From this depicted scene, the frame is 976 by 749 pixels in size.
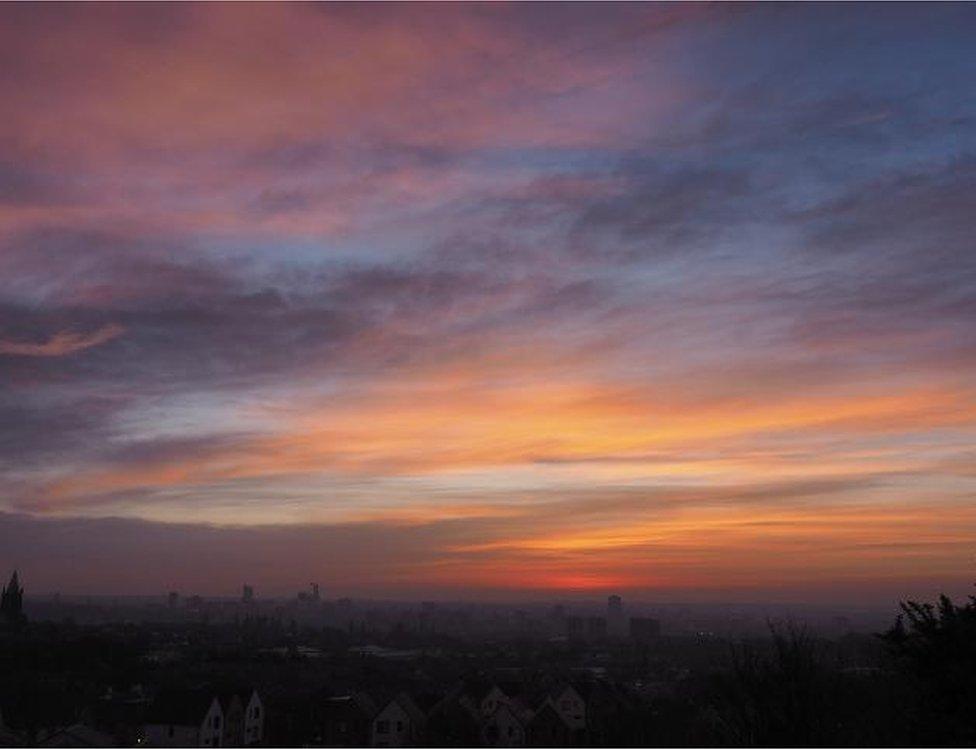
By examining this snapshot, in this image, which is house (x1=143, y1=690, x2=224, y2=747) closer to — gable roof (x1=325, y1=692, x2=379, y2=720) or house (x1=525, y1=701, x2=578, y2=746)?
gable roof (x1=325, y1=692, x2=379, y2=720)

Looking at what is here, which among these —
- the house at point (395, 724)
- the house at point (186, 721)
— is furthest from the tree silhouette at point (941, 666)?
the house at point (186, 721)

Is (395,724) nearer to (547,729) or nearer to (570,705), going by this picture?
(547,729)

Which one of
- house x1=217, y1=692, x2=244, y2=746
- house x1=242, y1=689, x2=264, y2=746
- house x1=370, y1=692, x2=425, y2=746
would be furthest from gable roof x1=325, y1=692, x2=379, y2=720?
house x1=217, y1=692, x2=244, y2=746

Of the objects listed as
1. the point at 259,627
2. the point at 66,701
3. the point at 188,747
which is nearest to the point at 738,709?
the point at 188,747

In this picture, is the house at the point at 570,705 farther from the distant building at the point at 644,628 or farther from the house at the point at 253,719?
the distant building at the point at 644,628

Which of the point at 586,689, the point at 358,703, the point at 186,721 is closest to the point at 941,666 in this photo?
the point at 186,721
